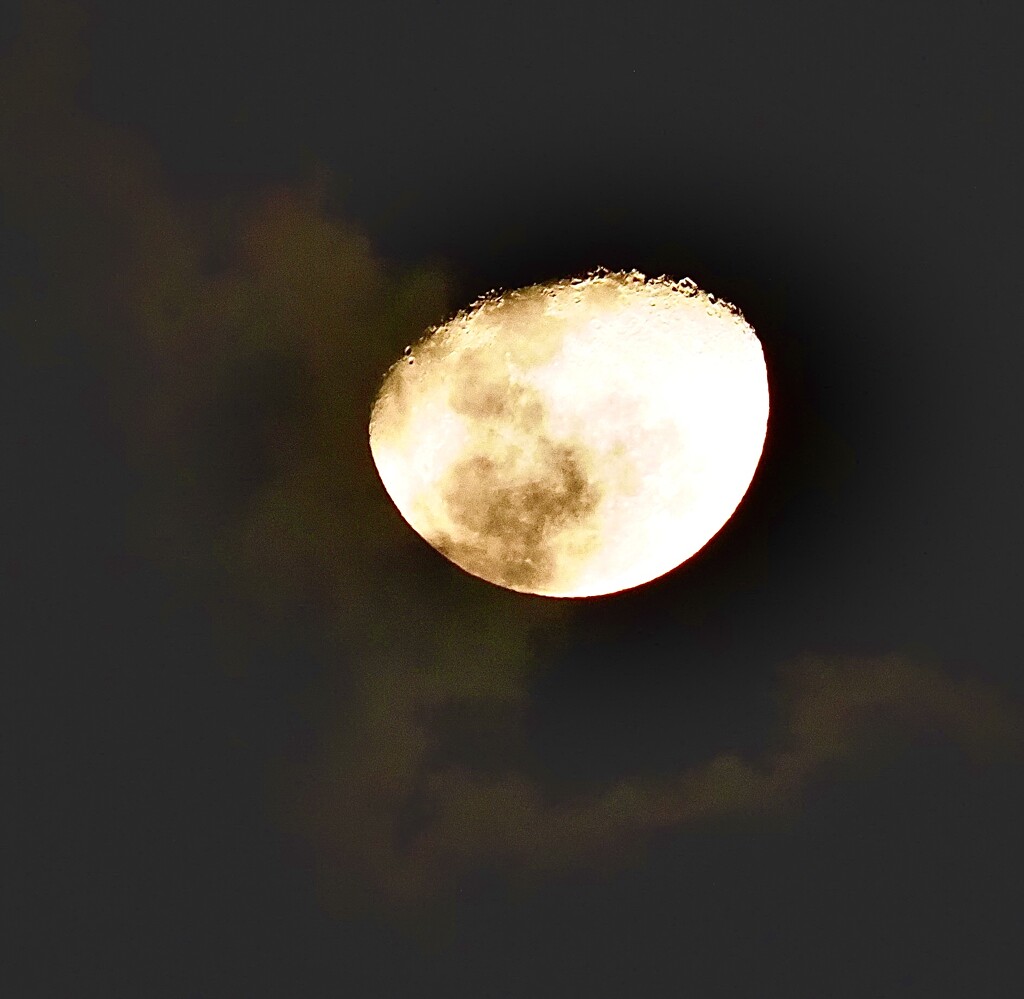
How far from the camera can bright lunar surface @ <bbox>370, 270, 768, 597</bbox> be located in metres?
6.32

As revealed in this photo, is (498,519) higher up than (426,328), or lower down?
lower down

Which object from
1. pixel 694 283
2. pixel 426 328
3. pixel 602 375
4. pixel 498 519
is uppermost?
pixel 694 283

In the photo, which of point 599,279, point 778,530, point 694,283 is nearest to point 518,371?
point 599,279

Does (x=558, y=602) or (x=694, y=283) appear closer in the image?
(x=694, y=283)

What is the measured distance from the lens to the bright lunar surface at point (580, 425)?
20.7ft

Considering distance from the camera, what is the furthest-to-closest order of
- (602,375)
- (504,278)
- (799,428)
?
(799,428)
(504,278)
(602,375)

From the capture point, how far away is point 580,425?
6.30 metres

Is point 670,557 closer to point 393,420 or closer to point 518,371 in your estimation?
point 518,371

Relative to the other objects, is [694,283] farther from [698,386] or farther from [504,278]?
[504,278]

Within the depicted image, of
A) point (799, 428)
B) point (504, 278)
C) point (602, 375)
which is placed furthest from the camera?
point (799, 428)

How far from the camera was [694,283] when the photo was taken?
6.85 m

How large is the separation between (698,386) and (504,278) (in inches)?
80.9

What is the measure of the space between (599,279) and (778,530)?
327 cm

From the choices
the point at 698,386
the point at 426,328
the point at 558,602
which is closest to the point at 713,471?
the point at 698,386
